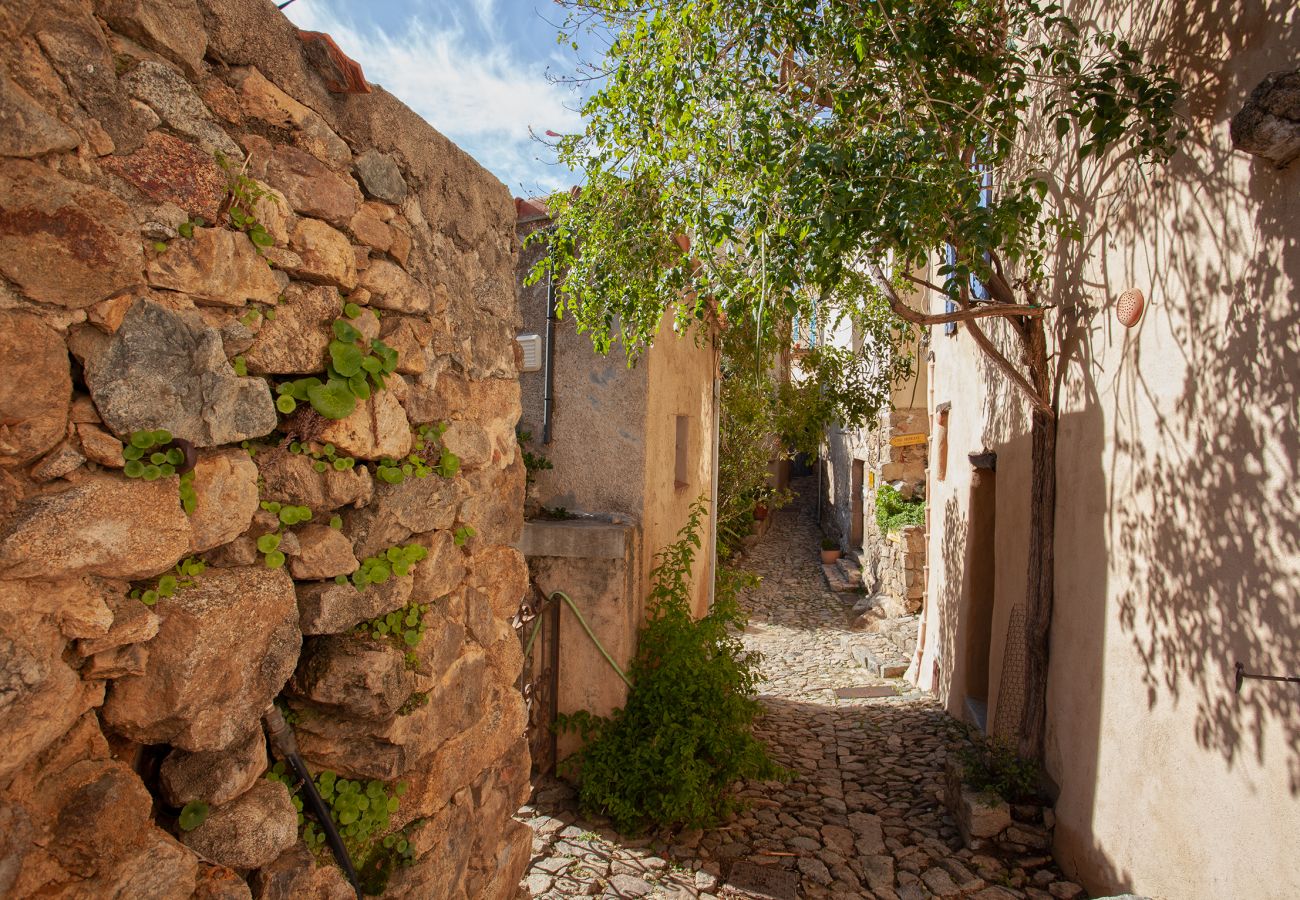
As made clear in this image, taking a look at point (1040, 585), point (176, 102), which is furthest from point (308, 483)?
point (1040, 585)

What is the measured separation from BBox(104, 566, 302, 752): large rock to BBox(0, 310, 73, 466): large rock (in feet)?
1.19

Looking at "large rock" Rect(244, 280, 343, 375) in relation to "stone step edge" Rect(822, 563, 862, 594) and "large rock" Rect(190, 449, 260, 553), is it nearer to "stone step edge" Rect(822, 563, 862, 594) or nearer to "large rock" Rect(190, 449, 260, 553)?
"large rock" Rect(190, 449, 260, 553)

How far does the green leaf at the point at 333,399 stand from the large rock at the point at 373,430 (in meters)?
0.03

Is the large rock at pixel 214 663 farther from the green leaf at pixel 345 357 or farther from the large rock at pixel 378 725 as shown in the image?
the green leaf at pixel 345 357

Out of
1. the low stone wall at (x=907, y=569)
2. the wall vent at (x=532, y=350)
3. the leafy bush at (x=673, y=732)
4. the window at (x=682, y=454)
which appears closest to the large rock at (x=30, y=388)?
A: the leafy bush at (x=673, y=732)

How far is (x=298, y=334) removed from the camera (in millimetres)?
1753

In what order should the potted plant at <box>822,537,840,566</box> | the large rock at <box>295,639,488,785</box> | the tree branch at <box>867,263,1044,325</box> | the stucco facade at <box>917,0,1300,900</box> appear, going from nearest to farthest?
the large rock at <box>295,639,488,785</box>, the stucco facade at <box>917,0,1300,900</box>, the tree branch at <box>867,263,1044,325</box>, the potted plant at <box>822,537,840,566</box>

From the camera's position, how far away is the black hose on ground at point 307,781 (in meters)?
1.81

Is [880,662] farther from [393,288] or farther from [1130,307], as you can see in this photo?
[393,288]

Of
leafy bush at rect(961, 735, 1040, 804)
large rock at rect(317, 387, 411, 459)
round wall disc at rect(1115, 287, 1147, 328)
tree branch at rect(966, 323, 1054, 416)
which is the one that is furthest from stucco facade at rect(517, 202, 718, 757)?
large rock at rect(317, 387, 411, 459)

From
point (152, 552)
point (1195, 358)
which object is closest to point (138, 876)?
point (152, 552)

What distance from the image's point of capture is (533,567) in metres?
5.35

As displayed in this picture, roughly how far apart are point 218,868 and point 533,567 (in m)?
3.77

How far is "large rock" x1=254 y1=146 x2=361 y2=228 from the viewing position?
5.77 feet
